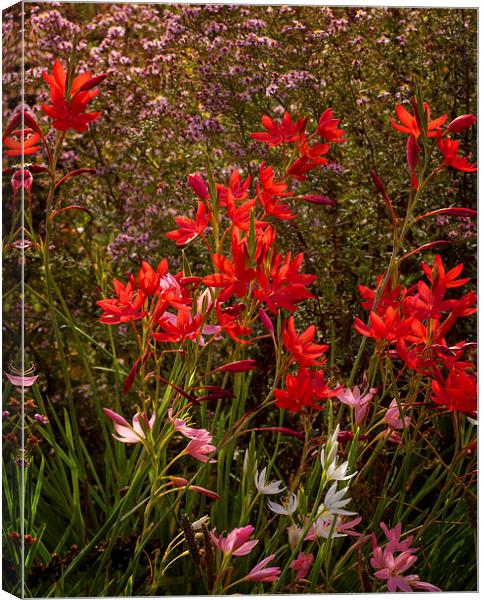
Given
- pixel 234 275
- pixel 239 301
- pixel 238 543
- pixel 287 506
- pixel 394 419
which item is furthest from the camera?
pixel 239 301

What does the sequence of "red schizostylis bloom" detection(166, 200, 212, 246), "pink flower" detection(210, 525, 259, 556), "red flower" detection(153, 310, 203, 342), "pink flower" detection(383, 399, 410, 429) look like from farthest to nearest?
1. "pink flower" detection(383, 399, 410, 429)
2. "red schizostylis bloom" detection(166, 200, 212, 246)
3. "pink flower" detection(210, 525, 259, 556)
4. "red flower" detection(153, 310, 203, 342)

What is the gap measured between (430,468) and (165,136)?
1342mm

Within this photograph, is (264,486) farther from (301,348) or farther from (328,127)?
(328,127)

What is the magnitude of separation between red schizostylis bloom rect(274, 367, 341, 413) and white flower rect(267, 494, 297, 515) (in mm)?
262

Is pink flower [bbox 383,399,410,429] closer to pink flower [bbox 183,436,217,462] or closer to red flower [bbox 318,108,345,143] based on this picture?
pink flower [bbox 183,436,217,462]

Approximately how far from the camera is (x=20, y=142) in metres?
2.59

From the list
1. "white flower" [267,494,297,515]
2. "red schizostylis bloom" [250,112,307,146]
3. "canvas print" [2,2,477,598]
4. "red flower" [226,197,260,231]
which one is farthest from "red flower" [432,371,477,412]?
"red schizostylis bloom" [250,112,307,146]

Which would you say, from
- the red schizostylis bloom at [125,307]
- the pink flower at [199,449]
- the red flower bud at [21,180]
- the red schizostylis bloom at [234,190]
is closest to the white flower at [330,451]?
the pink flower at [199,449]

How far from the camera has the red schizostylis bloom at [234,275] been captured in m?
2.42

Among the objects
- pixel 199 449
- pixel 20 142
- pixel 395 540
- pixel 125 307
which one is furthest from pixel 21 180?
pixel 395 540

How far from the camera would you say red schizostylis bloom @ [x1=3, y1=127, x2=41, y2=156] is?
258cm

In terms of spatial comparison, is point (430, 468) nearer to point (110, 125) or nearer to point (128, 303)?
point (128, 303)

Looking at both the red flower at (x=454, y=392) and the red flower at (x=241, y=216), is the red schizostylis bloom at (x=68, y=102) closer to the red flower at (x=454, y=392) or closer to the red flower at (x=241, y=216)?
the red flower at (x=241, y=216)

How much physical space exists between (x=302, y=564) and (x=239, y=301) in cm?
83
